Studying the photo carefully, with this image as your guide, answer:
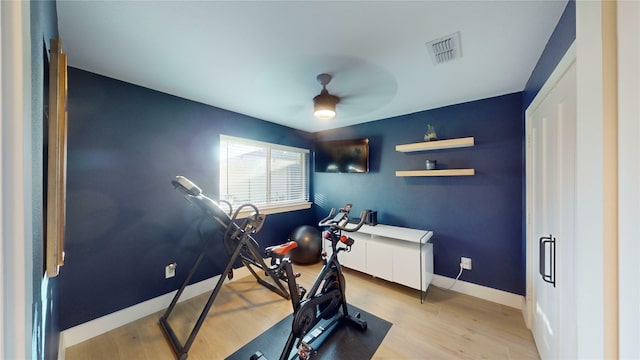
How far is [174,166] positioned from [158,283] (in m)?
1.25

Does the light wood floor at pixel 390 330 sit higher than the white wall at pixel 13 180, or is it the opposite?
the white wall at pixel 13 180

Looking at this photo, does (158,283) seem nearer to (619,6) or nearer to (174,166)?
(174,166)

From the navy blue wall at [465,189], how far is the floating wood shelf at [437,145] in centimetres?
13

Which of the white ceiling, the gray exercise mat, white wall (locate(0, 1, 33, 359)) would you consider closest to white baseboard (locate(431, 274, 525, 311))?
the gray exercise mat

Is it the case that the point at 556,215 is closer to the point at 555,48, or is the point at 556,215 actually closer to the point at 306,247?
the point at 555,48

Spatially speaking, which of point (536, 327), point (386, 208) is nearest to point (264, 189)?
point (386, 208)

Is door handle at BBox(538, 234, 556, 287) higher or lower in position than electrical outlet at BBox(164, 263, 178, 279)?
higher

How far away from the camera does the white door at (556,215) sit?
1206 millimetres

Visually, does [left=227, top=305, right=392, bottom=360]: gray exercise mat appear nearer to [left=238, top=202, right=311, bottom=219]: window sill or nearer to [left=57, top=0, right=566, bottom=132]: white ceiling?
[left=238, top=202, right=311, bottom=219]: window sill

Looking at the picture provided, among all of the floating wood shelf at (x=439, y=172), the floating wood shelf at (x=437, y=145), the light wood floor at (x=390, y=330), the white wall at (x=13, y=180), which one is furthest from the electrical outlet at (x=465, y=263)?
the white wall at (x=13, y=180)

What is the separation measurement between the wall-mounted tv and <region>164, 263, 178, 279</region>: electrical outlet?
2.46 m

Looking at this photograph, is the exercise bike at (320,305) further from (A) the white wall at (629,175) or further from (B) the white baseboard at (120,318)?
(A) the white wall at (629,175)

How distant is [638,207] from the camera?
43cm

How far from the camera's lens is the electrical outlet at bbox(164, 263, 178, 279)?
2.37 m
